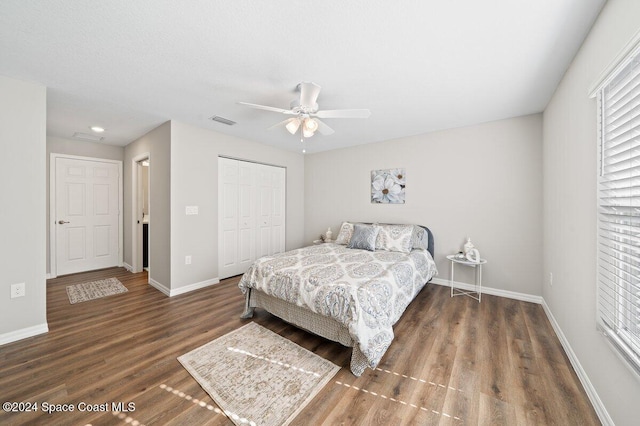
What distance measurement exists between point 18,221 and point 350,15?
131 inches

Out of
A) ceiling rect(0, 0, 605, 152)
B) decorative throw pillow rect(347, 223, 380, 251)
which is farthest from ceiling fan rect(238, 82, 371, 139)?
decorative throw pillow rect(347, 223, 380, 251)

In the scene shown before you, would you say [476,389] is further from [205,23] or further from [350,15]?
[205,23]

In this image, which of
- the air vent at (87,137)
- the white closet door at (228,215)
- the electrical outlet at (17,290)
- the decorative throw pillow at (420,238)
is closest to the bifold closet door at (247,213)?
the white closet door at (228,215)

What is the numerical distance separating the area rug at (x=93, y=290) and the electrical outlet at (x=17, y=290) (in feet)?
2.95

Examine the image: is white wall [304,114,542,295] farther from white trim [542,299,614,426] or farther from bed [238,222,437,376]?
white trim [542,299,614,426]

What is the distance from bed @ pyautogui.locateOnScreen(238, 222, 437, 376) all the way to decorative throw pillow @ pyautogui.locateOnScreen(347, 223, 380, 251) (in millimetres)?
188

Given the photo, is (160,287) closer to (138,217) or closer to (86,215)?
(138,217)

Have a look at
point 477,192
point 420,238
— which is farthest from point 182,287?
point 477,192

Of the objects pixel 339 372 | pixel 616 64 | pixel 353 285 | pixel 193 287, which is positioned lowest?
pixel 339 372

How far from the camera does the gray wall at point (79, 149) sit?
13.1 feet

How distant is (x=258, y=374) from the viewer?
178 cm

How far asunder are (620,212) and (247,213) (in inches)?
167

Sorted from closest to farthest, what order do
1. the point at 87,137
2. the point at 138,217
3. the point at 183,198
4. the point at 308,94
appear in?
the point at 308,94 < the point at 183,198 < the point at 87,137 < the point at 138,217

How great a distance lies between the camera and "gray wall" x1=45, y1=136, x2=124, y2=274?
157 inches
